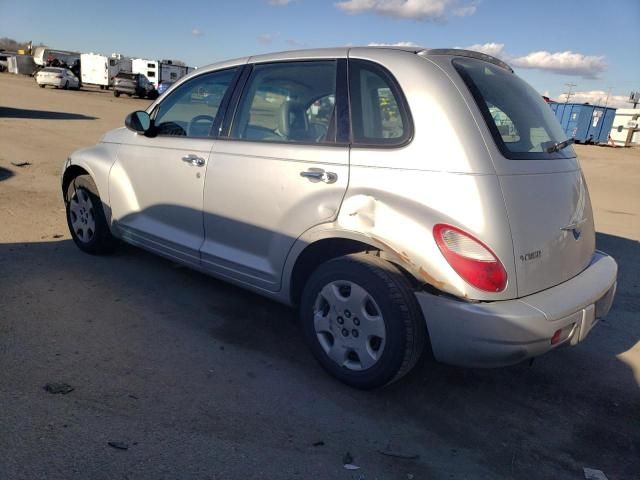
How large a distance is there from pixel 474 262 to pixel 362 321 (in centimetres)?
71

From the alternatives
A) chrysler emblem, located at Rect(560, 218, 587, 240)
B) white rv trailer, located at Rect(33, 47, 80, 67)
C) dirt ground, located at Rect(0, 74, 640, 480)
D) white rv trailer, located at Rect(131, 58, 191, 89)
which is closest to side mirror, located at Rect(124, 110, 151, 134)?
dirt ground, located at Rect(0, 74, 640, 480)

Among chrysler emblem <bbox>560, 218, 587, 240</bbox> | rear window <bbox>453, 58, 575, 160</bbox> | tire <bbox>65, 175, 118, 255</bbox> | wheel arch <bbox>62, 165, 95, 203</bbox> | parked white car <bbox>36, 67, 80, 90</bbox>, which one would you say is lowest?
tire <bbox>65, 175, 118, 255</bbox>

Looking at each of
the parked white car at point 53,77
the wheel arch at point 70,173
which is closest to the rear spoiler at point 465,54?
the wheel arch at point 70,173

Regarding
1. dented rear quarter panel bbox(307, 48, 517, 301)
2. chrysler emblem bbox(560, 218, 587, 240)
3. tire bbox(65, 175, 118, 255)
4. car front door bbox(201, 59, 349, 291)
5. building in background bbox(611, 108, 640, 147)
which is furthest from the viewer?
building in background bbox(611, 108, 640, 147)

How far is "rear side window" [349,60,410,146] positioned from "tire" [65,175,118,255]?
8.87ft

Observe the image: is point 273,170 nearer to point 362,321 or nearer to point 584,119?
point 362,321

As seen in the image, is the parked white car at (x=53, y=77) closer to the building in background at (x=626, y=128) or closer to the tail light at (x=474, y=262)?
the building in background at (x=626, y=128)

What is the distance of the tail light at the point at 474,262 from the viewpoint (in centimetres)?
248

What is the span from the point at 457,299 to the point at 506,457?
0.83 m

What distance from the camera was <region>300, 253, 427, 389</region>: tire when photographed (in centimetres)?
267

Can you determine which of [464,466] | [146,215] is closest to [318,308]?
[464,466]

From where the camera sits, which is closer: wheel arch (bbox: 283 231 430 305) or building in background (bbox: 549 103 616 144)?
wheel arch (bbox: 283 231 430 305)

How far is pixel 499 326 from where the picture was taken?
247cm

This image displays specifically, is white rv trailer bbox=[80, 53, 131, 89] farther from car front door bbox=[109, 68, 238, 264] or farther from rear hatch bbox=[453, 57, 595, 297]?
rear hatch bbox=[453, 57, 595, 297]
